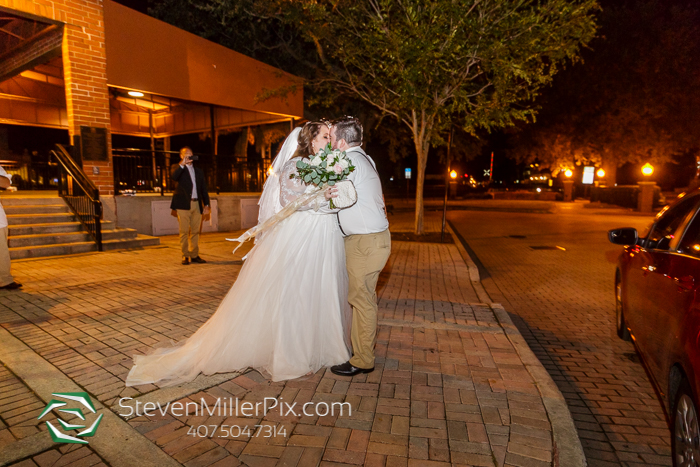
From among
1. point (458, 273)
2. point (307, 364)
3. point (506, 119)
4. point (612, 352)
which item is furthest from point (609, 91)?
point (307, 364)

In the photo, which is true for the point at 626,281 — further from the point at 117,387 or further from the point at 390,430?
the point at 117,387

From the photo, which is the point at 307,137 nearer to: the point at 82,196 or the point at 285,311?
the point at 285,311

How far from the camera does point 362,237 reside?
3588mm

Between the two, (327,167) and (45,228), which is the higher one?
(327,167)

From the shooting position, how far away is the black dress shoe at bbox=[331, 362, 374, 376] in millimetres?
3769

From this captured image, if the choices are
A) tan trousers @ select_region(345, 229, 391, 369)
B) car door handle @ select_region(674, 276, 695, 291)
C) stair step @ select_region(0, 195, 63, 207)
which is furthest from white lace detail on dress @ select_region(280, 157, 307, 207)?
stair step @ select_region(0, 195, 63, 207)

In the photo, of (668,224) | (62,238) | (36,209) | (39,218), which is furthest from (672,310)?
(36,209)

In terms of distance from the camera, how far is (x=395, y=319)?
5.42m

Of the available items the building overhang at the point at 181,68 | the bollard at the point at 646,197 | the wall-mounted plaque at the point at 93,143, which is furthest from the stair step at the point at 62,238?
the bollard at the point at 646,197

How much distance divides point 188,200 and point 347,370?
19.1 ft

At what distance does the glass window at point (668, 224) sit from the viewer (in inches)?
142

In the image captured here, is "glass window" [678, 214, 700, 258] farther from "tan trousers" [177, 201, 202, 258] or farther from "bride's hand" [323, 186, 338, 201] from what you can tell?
"tan trousers" [177, 201, 202, 258]

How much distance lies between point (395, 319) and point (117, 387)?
314 centimetres

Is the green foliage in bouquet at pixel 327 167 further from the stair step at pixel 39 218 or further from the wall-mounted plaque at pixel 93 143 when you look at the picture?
the wall-mounted plaque at pixel 93 143
